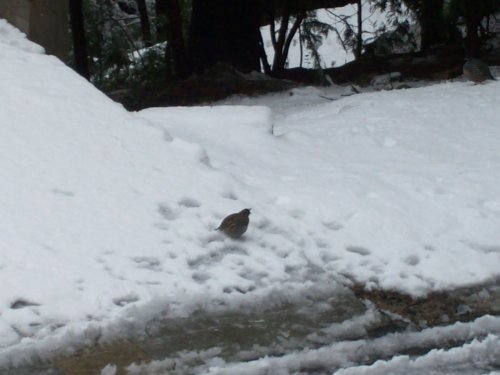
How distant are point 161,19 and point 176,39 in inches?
22.9

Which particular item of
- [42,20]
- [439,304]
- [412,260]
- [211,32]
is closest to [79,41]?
[211,32]

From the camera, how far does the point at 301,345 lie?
338 centimetres

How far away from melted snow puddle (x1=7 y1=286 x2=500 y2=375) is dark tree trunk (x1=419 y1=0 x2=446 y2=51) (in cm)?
631

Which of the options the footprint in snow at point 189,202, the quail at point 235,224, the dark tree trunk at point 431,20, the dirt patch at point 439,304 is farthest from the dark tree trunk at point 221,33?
the dirt patch at point 439,304

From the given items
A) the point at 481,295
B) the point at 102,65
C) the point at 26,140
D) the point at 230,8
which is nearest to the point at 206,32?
the point at 230,8

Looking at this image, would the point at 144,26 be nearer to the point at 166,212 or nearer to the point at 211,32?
the point at 211,32

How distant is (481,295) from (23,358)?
A: 1.98m

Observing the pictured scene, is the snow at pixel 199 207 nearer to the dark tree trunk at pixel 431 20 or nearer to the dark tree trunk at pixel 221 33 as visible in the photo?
the dark tree trunk at pixel 221 33

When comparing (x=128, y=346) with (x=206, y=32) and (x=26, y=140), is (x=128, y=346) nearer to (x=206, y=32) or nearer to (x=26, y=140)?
(x=26, y=140)

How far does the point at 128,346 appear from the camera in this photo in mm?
3145

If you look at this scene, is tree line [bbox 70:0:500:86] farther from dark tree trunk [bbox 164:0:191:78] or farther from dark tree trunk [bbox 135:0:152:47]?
dark tree trunk [bbox 135:0:152:47]

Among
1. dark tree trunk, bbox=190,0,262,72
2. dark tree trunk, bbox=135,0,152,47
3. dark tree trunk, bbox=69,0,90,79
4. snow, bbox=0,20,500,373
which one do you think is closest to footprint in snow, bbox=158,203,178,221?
snow, bbox=0,20,500,373

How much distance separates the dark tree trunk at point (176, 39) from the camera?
9.10m

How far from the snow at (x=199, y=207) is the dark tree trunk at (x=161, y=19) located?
3.79 meters
